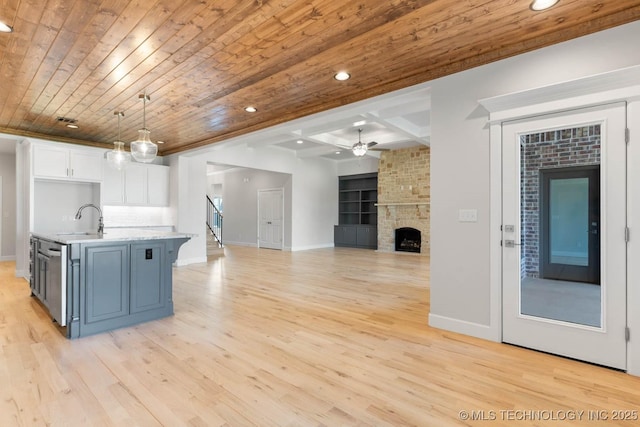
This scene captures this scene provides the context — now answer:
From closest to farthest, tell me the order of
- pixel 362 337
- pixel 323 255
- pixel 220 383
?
pixel 220 383, pixel 362 337, pixel 323 255

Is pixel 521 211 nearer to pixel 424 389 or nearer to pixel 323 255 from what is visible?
pixel 424 389

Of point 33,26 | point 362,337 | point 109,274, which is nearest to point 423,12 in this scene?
point 362,337

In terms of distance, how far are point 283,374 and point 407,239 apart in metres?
8.51

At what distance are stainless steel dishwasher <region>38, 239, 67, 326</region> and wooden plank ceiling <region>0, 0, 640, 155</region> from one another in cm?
184

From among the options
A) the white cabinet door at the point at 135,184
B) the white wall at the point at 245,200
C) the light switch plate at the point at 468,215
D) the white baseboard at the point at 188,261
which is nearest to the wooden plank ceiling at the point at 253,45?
the light switch plate at the point at 468,215

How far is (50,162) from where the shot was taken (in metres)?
5.68

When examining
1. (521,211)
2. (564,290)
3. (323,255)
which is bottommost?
(323,255)

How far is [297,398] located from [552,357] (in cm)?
216

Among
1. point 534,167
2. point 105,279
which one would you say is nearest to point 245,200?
point 105,279

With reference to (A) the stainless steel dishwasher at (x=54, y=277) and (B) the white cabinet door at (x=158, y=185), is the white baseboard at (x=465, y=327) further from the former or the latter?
(B) the white cabinet door at (x=158, y=185)

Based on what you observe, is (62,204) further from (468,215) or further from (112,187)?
(468,215)

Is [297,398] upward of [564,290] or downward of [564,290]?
downward

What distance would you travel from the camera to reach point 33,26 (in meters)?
2.53

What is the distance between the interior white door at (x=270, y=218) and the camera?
423 inches
